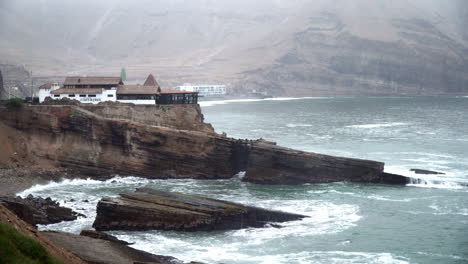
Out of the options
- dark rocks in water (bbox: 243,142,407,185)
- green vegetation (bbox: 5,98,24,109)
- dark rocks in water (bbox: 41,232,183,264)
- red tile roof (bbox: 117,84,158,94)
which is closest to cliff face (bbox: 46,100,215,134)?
red tile roof (bbox: 117,84,158,94)

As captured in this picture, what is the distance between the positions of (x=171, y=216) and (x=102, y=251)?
28.7 ft

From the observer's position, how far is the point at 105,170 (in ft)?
173

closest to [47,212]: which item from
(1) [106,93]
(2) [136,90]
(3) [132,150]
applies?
(3) [132,150]

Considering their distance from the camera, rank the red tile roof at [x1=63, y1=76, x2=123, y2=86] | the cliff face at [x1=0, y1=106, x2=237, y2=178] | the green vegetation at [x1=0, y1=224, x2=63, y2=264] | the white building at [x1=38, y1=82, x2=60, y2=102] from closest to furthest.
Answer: the green vegetation at [x1=0, y1=224, x2=63, y2=264]
the cliff face at [x1=0, y1=106, x2=237, y2=178]
the white building at [x1=38, y1=82, x2=60, y2=102]
the red tile roof at [x1=63, y1=76, x2=123, y2=86]

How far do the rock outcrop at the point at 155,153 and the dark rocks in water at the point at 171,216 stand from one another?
1409 centimetres

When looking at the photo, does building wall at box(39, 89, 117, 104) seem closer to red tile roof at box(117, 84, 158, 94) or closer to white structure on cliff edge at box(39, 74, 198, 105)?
white structure on cliff edge at box(39, 74, 198, 105)

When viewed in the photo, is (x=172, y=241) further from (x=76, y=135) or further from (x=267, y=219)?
(x=76, y=135)

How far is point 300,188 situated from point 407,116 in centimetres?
7811

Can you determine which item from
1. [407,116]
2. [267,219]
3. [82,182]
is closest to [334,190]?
[267,219]

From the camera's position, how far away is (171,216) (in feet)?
121

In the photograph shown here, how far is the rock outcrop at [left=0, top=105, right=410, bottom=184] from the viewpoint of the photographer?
51.4 m

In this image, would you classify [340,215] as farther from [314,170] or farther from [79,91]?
[79,91]

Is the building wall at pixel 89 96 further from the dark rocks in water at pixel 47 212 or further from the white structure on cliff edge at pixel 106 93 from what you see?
the dark rocks in water at pixel 47 212

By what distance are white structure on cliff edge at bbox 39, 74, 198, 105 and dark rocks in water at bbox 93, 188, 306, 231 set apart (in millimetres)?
26086
